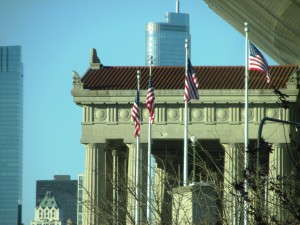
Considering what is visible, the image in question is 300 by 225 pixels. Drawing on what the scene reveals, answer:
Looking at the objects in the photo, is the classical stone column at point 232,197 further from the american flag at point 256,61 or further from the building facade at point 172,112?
the building facade at point 172,112

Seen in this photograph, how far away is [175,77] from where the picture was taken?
120812mm

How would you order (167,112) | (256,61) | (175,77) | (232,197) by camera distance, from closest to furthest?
(232,197)
(256,61)
(167,112)
(175,77)

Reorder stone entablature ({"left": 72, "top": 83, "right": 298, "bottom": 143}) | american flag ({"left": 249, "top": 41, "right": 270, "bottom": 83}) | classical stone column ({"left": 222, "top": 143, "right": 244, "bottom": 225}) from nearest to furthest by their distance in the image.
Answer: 1. classical stone column ({"left": 222, "top": 143, "right": 244, "bottom": 225})
2. american flag ({"left": 249, "top": 41, "right": 270, "bottom": 83})
3. stone entablature ({"left": 72, "top": 83, "right": 298, "bottom": 143})

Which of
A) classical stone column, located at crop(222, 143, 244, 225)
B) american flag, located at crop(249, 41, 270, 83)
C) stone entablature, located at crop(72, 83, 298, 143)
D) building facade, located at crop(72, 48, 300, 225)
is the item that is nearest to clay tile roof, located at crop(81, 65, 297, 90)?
building facade, located at crop(72, 48, 300, 225)

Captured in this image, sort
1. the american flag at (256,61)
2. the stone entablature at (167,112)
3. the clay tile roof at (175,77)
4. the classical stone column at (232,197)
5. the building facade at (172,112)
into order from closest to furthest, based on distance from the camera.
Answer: the classical stone column at (232,197), the american flag at (256,61), the building facade at (172,112), the stone entablature at (167,112), the clay tile roof at (175,77)

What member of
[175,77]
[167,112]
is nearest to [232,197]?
[167,112]

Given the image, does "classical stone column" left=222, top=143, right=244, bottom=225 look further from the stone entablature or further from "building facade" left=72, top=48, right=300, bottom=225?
the stone entablature

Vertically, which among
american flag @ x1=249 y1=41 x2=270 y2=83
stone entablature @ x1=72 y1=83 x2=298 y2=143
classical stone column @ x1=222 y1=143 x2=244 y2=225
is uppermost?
stone entablature @ x1=72 y1=83 x2=298 y2=143

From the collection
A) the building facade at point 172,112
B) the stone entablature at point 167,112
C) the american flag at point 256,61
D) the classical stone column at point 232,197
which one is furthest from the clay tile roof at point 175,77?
the classical stone column at point 232,197

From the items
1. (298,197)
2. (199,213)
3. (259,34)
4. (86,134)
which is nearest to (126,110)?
(86,134)

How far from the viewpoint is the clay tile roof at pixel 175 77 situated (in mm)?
116000

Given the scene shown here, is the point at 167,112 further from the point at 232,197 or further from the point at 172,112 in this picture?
the point at 232,197

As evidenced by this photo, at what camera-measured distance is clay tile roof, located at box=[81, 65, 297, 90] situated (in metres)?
116

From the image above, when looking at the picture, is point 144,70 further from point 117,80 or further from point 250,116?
point 250,116
